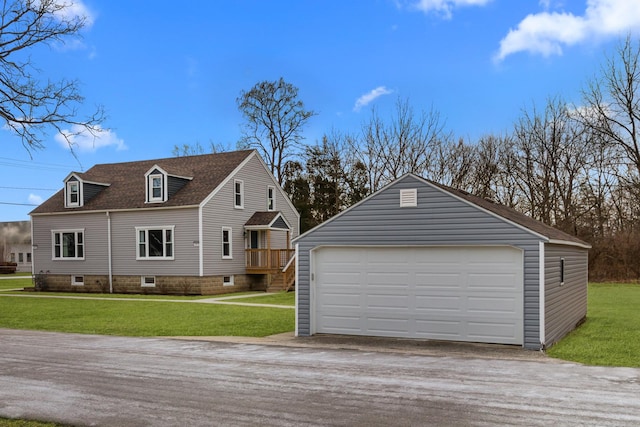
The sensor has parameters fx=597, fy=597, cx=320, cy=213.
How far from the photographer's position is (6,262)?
6100 cm

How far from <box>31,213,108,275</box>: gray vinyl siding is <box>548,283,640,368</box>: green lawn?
73.8ft

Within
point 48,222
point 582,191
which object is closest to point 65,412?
point 48,222

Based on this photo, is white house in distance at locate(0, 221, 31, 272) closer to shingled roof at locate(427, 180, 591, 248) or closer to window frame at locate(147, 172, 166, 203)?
window frame at locate(147, 172, 166, 203)

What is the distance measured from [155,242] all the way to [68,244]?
5.90m

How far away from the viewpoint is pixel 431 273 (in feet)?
41.1

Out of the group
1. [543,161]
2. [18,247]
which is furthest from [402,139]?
[18,247]

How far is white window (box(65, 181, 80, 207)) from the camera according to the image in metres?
31.2

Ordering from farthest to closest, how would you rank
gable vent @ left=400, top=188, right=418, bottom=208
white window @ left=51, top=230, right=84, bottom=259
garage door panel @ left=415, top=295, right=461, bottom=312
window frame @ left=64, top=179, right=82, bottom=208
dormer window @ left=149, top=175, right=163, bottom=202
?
1. window frame @ left=64, top=179, right=82, bottom=208
2. white window @ left=51, top=230, right=84, bottom=259
3. dormer window @ left=149, top=175, right=163, bottom=202
4. gable vent @ left=400, top=188, right=418, bottom=208
5. garage door panel @ left=415, top=295, right=461, bottom=312

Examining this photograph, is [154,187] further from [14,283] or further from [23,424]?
[23,424]

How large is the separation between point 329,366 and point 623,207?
33739 mm

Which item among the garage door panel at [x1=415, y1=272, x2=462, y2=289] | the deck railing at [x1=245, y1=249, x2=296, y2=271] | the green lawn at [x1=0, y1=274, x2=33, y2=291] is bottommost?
the green lawn at [x1=0, y1=274, x2=33, y2=291]

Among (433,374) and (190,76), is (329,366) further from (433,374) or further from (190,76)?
(190,76)

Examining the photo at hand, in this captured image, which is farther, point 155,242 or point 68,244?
point 68,244

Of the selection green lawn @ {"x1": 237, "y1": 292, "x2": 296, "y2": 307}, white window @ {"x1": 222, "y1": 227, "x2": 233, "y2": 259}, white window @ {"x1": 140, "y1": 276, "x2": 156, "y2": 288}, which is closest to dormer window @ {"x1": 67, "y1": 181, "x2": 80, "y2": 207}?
white window @ {"x1": 140, "y1": 276, "x2": 156, "y2": 288}
